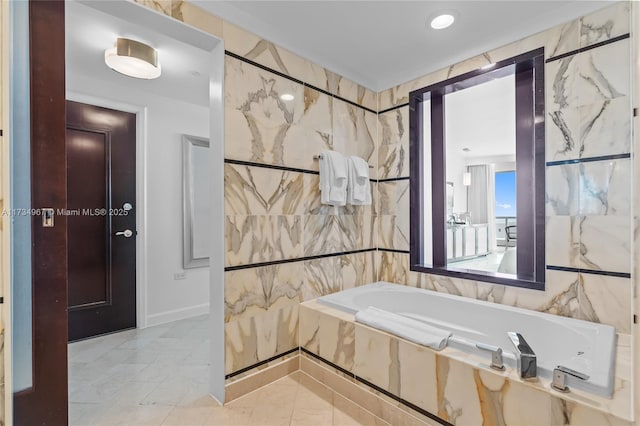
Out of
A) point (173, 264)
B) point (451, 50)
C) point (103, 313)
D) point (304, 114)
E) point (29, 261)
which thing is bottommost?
point (103, 313)

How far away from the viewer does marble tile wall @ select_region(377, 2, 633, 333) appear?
163cm

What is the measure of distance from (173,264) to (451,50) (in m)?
3.16

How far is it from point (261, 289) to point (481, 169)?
16.6 feet

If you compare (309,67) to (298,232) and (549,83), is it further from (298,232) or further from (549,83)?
(549,83)

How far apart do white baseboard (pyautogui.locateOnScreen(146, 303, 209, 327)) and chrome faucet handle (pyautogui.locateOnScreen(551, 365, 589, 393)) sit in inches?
122

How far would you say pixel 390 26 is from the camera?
195 centimetres

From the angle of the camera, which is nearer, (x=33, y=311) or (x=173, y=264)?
(x=33, y=311)

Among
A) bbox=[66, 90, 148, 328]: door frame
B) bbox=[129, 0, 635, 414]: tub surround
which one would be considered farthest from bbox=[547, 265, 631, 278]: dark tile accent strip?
bbox=[66, 90, 148, 328]: door frame

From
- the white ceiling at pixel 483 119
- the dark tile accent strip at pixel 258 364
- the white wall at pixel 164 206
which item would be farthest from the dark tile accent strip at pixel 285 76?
the dark tile accent strip at pixel 258 364

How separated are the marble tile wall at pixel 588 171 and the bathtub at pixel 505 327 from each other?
138mm

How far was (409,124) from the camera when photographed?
8.39 ft

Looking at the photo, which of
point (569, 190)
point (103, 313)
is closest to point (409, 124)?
point (569, 190)

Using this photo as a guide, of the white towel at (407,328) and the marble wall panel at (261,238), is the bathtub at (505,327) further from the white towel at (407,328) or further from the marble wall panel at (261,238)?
the marble wall panel at (261,238)

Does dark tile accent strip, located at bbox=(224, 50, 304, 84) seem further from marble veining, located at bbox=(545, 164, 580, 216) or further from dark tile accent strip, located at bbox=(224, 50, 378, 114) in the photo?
marble veining, located at bbox=(545, 164, 580, 216)
